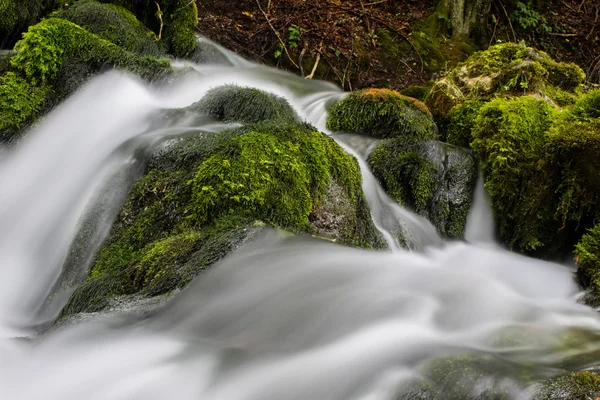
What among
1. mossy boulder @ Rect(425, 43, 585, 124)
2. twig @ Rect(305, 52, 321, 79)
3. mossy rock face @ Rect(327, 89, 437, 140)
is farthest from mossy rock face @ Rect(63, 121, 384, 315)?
twig @ Rect(305, 52, 321, 79)

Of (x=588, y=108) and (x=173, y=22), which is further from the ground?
(x=173, y=22)

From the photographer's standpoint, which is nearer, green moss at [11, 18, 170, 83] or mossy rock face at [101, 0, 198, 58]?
green moss at [11, 18, 170, 83]

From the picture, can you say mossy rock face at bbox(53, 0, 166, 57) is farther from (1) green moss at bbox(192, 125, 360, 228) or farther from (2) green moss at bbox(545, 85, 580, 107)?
(2) green moss at bbox(545, 85, 580, 107)

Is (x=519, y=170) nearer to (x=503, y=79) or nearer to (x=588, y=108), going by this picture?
(x=588, y=108)

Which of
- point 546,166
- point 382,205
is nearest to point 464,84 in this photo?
point 546,166

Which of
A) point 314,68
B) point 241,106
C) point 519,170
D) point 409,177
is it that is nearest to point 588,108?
point 519,170

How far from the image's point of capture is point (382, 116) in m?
5.82

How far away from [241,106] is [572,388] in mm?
3605

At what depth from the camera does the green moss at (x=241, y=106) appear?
16.0 feet

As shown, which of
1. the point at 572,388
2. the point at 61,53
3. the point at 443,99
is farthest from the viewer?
the point at 443,99

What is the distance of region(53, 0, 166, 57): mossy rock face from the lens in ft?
20.7

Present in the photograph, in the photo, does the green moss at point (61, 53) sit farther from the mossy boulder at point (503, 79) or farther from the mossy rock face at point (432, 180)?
the mossy boulder at point (503, 79)

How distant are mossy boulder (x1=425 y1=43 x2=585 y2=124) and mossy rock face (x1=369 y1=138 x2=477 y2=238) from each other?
114 cm

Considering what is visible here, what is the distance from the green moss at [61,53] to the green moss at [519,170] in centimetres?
349
